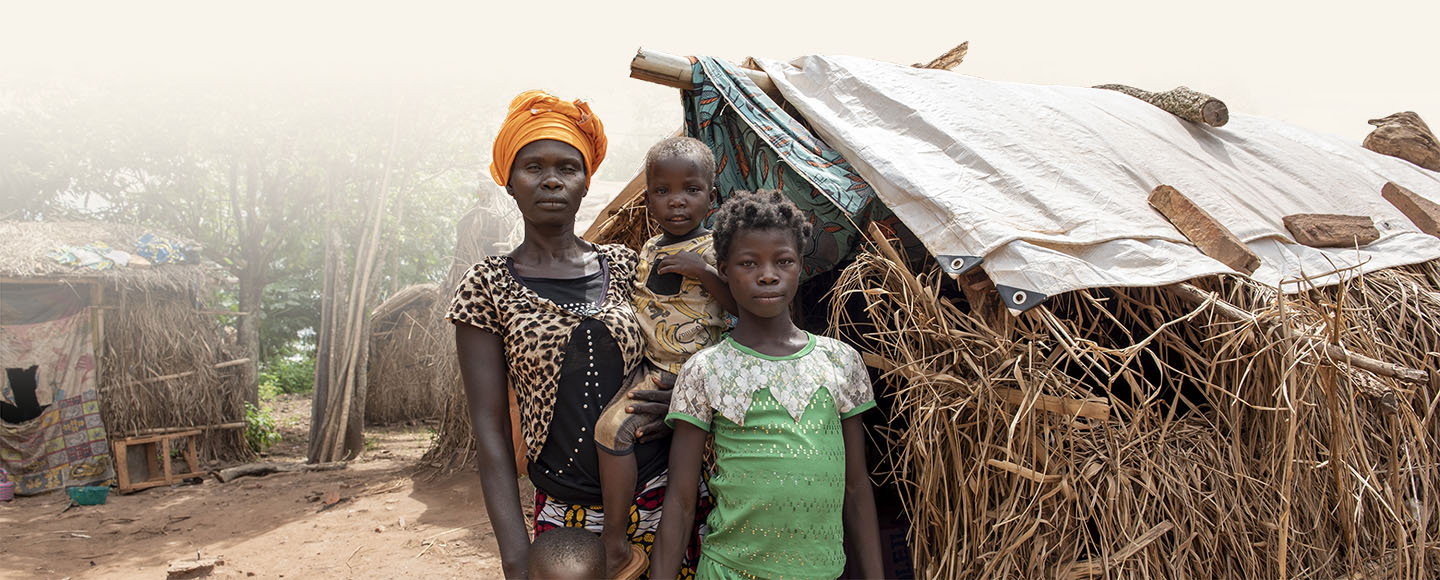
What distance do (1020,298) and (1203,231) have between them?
0.81 meters

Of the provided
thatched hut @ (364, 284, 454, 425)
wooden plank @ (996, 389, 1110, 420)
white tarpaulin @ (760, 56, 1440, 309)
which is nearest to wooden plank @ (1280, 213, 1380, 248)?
white tarpaulin @ (760, 56, 1440, 309)

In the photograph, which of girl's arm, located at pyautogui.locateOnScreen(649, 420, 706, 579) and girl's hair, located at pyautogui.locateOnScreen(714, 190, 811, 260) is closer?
girl's arm, located at pyautogui.locateOnScreen(649, 420, 706, 579)

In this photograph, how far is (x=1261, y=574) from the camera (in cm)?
216

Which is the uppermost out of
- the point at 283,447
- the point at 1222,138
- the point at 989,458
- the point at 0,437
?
the point at 1222,138

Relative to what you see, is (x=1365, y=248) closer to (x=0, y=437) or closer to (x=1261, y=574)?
(x=1261, y=574)

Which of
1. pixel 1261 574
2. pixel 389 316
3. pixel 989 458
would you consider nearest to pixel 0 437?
pixel 389 316

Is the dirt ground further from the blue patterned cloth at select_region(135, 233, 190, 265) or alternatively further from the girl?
the girl

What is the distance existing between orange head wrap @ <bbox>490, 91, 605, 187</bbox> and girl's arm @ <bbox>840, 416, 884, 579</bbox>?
87 centimetres

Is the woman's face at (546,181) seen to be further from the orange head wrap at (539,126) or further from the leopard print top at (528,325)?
the leopard print top at (528,325)

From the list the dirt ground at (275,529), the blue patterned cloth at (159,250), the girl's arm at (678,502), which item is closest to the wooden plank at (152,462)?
the dirt ground at (275,529)

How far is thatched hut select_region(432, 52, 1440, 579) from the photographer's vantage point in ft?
6.56

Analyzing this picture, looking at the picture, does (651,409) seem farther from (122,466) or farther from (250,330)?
(250,330)

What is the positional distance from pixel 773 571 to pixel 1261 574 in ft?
4.50

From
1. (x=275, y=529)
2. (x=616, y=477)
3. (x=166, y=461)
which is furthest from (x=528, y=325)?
(x=166, y=461)
